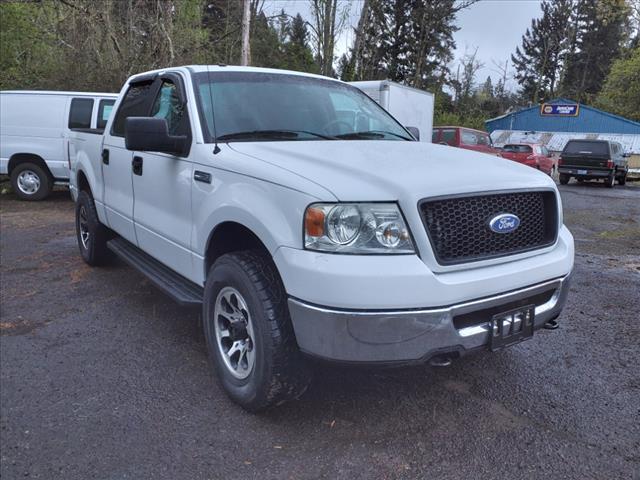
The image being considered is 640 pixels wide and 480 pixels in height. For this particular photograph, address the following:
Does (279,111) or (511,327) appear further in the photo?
(279,111)

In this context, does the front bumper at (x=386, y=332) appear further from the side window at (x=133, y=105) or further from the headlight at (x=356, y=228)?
the side window at (x=133, y=105)

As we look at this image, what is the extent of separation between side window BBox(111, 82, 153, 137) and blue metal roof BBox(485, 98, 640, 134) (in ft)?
121

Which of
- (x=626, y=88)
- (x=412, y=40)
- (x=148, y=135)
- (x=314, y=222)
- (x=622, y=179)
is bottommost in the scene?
(x=622, y=179)

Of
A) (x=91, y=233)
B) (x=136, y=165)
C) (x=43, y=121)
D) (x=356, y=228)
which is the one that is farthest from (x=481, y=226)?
(x=43, y=121)

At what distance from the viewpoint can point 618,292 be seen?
5.21m

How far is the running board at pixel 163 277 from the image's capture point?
3.32 metres

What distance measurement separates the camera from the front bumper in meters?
2.27

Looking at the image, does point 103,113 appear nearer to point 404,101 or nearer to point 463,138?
point 404,101

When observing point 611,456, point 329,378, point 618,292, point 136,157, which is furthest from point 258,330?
point 618,292

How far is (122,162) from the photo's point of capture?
436 cm

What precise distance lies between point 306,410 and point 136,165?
229cm

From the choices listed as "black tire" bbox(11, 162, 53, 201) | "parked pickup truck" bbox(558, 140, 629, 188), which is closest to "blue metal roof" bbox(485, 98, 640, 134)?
"parked pickup truck" bbox(558, 140, 629, 188)

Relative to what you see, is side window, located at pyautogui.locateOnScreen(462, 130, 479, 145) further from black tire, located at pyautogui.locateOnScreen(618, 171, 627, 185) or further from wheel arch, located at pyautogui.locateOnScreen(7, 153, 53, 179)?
wheel arch, located at pyautogui.locateOnScreen(7, 153, 53, 179)

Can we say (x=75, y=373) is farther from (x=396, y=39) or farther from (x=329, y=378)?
(x=396, y=39)
